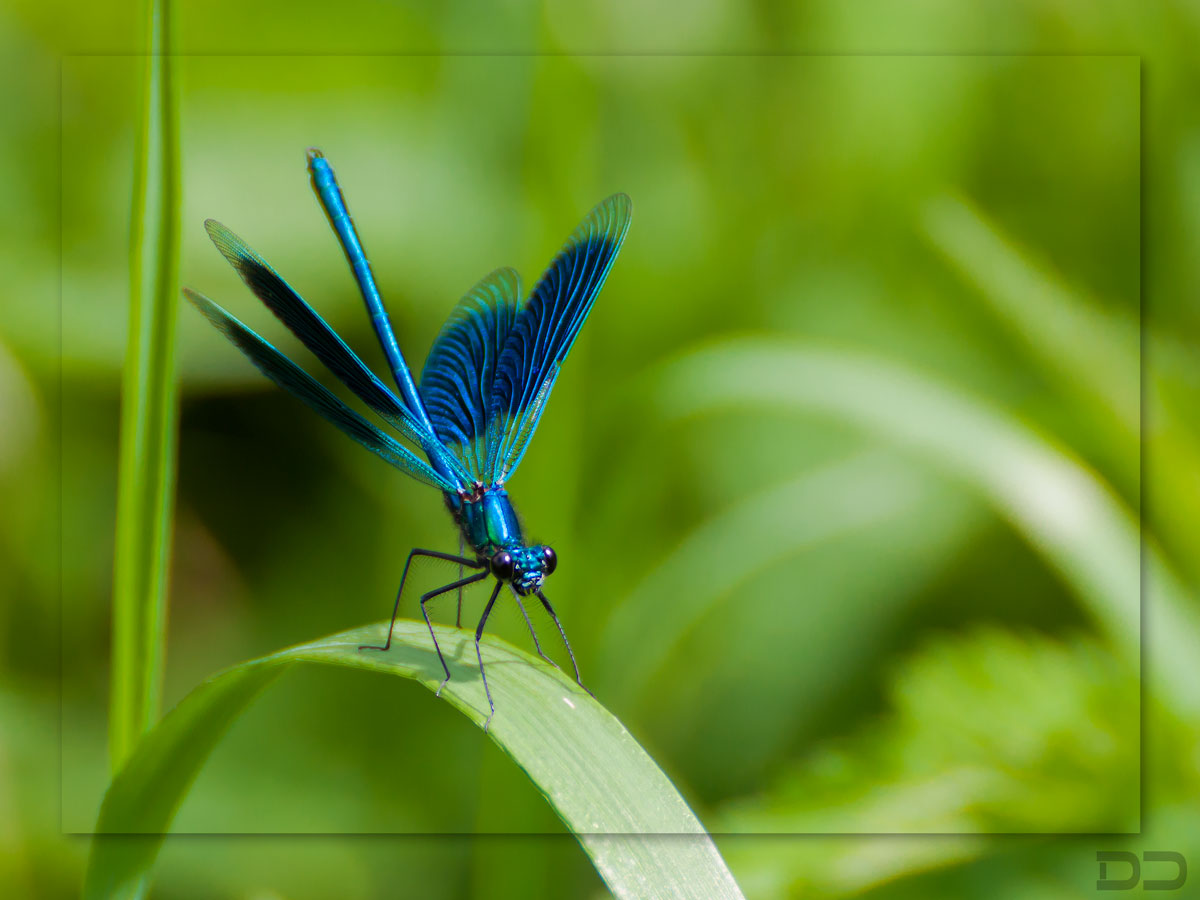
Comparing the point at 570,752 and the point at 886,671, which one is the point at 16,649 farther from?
the point at 886,671

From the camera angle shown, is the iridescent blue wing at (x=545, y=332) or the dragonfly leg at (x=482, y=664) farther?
the iridescent blue wing at (x=545, y=332)

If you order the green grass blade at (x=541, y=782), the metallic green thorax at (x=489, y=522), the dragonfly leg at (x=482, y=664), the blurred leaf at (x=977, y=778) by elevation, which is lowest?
the blurred leaf at (x=977, y=778)

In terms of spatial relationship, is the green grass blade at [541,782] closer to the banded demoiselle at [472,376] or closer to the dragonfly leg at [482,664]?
the dragonfly leg at [482,664]

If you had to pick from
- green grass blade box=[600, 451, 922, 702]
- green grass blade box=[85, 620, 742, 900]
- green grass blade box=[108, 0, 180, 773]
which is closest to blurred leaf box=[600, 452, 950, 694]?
green grass blade box=[600, 451, 922, 702]

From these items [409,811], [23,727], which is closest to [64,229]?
[23,727]

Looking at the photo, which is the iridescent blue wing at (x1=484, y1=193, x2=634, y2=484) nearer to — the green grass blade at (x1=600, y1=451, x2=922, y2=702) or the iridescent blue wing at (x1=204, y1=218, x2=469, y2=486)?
the iridescent blue wing at (x1=204, y1=218, x2=469, y2=486)

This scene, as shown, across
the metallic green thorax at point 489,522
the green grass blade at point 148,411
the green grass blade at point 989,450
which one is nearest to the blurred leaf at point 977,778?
the green grass blade at point 989,450

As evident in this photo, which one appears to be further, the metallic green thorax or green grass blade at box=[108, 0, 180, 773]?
the metallic green thorax

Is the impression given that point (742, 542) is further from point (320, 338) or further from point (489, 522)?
point (320, 338)
